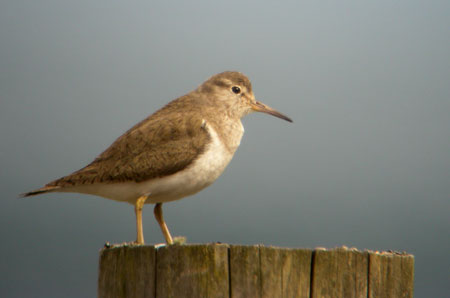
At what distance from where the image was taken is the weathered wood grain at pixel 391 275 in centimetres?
446

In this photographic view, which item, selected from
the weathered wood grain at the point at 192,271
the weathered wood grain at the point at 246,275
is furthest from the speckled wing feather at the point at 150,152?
the weathered wood grain at the point at 246,275

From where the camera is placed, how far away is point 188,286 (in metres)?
4.27

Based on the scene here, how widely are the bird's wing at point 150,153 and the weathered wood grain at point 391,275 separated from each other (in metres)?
3.00

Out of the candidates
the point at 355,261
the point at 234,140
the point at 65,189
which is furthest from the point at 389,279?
the point at 65,189

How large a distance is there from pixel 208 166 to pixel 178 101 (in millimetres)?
1445

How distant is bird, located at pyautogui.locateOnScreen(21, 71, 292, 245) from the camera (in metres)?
6.75

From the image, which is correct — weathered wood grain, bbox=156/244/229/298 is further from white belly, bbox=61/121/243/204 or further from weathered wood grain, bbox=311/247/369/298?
white belly, bbox=61/121/243/204

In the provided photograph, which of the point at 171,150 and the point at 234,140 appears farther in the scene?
the point at 234,140

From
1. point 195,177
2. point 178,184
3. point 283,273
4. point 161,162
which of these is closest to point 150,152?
point 161,162

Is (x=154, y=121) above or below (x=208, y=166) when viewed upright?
above

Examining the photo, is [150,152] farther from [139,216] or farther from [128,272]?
[128,272]

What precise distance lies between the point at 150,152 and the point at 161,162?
23 centimetres

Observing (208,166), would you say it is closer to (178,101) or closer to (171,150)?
(171,150)

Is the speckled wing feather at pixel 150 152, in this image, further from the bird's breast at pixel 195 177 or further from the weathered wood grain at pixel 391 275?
the weathered wood grain at pixel 391 275
